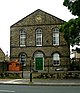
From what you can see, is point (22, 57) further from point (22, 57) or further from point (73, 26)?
point (73, 26)

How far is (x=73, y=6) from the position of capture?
119 feet

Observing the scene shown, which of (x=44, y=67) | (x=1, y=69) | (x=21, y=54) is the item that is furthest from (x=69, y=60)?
(x=1, y=69)

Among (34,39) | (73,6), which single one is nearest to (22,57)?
(34,39)

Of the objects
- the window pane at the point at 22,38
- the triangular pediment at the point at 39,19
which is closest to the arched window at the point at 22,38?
the window pane at the point at 22,38

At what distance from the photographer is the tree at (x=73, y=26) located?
34.9 meters

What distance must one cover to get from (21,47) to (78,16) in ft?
66.0

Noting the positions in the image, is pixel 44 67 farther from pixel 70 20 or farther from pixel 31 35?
pixel 70 20

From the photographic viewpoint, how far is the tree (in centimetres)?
3488

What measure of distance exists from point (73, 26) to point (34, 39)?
19.6 m

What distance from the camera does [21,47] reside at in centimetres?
5462

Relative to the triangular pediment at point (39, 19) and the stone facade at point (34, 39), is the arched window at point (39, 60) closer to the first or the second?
the stone facade at point (34, 39)

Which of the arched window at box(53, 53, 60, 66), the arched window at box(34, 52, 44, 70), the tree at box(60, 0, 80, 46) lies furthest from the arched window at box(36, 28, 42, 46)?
the tree at box(60, 0, 80, 46)

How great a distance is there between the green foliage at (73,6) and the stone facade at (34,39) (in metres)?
16.3

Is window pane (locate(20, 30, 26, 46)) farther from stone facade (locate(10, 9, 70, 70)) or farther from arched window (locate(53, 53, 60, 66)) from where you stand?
arched window (locate(53, 53, 60, 66))
